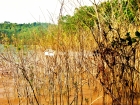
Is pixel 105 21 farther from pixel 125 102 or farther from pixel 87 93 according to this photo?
pixel 87 93

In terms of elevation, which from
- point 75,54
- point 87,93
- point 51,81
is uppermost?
point 75,54

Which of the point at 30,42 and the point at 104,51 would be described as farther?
the point at 30,42

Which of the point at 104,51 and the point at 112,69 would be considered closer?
the point at 104,51

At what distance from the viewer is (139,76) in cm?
318

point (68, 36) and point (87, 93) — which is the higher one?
point (68, 36)

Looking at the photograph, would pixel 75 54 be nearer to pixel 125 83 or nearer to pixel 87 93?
pixel 125 83

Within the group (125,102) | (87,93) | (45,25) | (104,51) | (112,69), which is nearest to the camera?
(104,51)

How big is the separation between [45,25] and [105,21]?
4.48 ft

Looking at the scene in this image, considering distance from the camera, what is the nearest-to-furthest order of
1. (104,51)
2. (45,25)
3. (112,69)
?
(104,51), (112,69), (45,25)

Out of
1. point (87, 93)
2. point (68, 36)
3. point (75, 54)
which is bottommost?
point (87, 93)

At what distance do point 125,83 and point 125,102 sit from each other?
0.34 metres

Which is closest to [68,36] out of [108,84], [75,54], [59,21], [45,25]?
[75,54]

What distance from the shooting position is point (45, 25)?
4055 mm

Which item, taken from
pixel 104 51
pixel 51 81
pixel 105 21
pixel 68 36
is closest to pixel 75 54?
pixel 68 36
